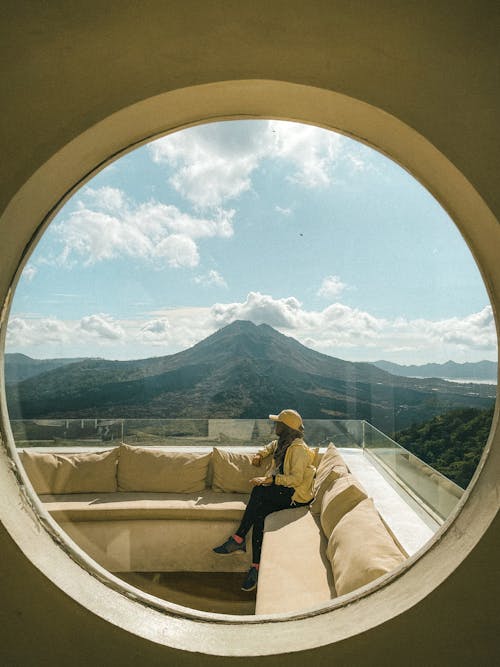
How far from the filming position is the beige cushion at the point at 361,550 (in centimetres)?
143

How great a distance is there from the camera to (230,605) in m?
2.60

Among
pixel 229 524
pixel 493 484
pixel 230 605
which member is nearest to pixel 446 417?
pixel 229 524

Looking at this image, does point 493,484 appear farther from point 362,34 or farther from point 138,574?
point 138,574

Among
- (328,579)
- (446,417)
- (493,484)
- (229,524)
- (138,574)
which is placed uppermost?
(493,484)

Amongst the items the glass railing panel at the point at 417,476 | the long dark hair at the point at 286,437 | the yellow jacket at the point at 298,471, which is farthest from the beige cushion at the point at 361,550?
the long dark hair at the point at 286,437

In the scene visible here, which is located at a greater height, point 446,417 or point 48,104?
point 48,104

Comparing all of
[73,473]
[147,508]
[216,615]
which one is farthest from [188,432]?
[216,615]

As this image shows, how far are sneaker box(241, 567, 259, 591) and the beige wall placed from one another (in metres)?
2.28

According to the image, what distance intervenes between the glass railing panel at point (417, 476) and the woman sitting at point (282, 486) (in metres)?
0.60

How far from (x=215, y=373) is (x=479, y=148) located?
960cm

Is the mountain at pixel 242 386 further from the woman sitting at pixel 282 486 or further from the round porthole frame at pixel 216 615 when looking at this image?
the round porthole frame at pixel 216 615

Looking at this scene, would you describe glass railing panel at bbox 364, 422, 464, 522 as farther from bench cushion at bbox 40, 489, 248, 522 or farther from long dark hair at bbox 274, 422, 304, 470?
bench cushion at bbox 40, 489, 248, 522

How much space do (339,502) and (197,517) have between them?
46.2 inches

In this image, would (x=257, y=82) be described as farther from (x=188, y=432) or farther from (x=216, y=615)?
(x=188, y=432)
